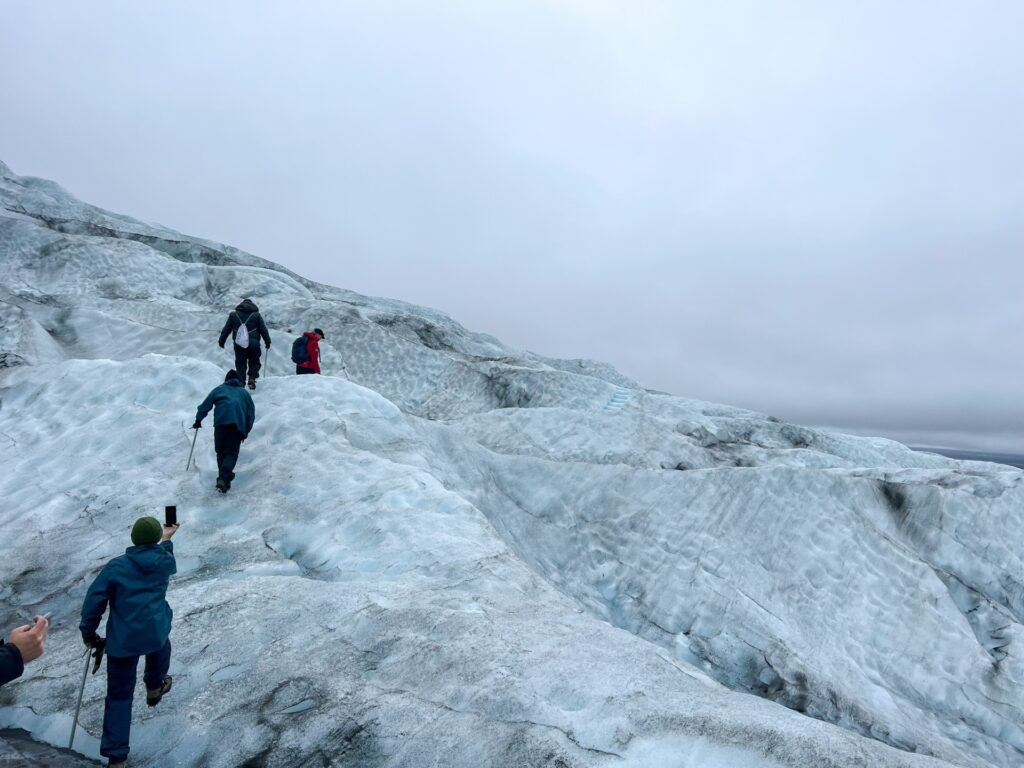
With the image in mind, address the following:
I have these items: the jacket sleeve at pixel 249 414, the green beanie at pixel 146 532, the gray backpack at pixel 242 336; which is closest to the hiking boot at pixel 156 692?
the green beanie at pixel 146 532

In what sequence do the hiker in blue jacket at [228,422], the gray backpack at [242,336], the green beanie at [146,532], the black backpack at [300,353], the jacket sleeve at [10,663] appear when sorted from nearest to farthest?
1. the jacket sleeve at [10,663]
2. the green beanie at [146,532]
3. the hiker in blue jacket at [228,422]
4. the gray backpack at [242,336]
5. the black backpack at [300,353]

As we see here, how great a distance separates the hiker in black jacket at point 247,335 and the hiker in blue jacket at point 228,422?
11.1 feet

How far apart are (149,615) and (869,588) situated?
12.7 metres

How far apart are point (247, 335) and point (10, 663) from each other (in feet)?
32.6

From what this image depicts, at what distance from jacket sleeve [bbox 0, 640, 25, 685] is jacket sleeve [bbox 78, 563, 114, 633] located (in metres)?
0.80

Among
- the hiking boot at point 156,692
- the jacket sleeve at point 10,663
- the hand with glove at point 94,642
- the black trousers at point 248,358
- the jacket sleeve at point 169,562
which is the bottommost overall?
the hiking boot at point 156,692

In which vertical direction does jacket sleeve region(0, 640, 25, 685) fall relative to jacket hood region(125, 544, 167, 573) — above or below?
below

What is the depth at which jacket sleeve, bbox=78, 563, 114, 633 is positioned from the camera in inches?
191

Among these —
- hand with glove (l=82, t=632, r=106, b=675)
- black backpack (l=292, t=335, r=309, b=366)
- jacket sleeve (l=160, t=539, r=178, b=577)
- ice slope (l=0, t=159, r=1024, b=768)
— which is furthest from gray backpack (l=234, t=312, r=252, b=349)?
hand with glove (l=82, t=632, r=106, b=675)

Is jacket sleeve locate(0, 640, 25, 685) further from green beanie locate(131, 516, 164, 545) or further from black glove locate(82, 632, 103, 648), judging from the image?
green beanie locate(131, 516, 164, 545)

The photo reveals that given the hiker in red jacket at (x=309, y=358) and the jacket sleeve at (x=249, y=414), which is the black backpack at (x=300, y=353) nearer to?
the hiker in red jacket at (x=309, y=358)

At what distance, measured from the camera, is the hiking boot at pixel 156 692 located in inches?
211

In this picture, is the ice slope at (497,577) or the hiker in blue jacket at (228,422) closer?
the ice slope at (497,577)

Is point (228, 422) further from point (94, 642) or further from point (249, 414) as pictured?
point (94, 642)
